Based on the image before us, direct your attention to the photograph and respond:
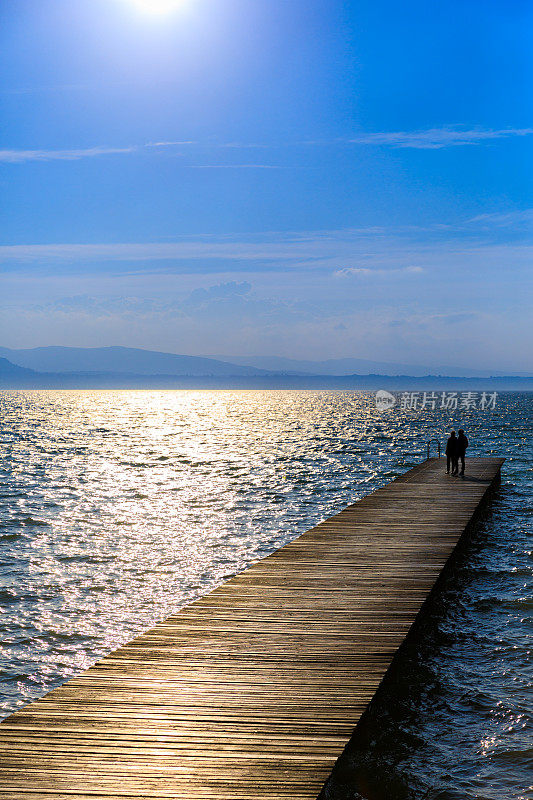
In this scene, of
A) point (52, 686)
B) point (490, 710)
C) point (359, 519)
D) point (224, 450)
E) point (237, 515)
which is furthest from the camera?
point (224, 450)

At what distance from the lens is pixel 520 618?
1437 cm

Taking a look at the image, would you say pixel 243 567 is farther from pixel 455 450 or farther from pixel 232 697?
pixel 455 450

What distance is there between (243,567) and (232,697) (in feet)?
36.0

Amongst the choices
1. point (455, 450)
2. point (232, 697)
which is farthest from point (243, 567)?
point (455, 450)

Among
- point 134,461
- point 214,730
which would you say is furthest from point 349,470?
point 214,730

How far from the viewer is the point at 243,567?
Result: 740 inches

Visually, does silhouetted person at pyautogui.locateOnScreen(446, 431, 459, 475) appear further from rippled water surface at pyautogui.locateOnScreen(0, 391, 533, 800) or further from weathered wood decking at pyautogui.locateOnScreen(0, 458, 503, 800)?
weathered wood decking at pyautogui.locateOnScreen(0, 458, 503, 800)

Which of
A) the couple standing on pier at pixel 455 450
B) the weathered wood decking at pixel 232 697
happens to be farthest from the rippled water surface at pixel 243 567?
the couple standing on pier at pixel 455 450

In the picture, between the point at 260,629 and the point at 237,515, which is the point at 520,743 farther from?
the point at 237,515

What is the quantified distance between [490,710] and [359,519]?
32.9ft

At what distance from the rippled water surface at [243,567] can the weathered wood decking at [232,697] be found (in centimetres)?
95

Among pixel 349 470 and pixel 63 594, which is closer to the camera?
pixel 63 594

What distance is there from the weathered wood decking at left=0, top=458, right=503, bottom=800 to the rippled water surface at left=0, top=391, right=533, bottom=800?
3.12 feet

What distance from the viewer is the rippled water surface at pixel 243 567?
28.9 ft
